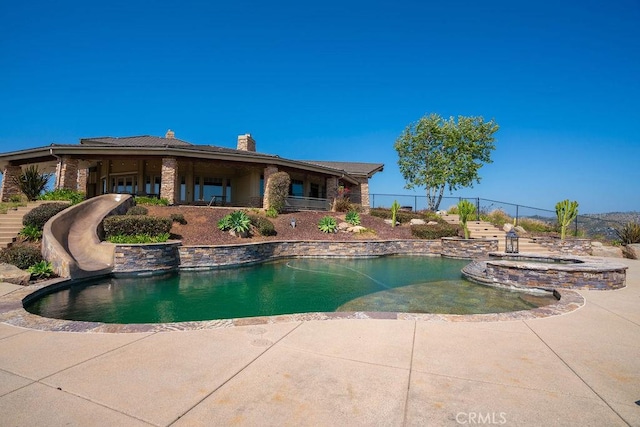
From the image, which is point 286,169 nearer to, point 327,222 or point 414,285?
point 327,222

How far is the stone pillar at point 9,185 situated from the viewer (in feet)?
62.5

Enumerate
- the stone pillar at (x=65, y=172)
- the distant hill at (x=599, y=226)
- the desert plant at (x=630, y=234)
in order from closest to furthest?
the desert plant at (x=630, y=234), the stone pillar at (x=65, y=172), the distant hill at (x=599, y=226)

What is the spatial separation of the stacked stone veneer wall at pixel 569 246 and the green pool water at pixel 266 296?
8986 mm

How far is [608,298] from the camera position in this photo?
6.58 metres

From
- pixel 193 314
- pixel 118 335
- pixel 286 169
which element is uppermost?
pixel 286 169

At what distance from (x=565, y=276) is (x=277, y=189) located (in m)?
15.2

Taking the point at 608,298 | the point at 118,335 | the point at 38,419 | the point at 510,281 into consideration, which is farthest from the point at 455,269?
the point at 38,419

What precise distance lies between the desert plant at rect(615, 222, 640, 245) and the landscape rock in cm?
2490

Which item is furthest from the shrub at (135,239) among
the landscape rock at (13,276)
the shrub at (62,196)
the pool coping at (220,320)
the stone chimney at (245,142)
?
the stone chimney at (245,142)

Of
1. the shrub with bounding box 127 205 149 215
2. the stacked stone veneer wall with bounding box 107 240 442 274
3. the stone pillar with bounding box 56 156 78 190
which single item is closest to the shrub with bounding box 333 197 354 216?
the stacked stone veneer wall with bounding box 107 240 442 274

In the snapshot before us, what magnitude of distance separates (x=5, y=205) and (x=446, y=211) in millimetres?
30869

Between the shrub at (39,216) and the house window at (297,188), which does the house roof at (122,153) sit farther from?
the shrub at (39,216)

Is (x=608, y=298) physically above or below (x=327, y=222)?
below

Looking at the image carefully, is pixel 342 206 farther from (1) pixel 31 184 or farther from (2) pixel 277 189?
(1) pixel 31 184
